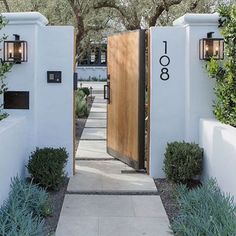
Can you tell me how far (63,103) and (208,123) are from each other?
6.60ft

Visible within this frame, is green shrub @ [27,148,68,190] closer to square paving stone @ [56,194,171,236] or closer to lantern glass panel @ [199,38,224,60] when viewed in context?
square paving stone @ [56,194,171,236]

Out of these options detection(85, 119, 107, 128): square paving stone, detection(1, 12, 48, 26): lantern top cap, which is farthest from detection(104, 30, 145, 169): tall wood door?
detection(85, 119, 107, 128): square paving stone

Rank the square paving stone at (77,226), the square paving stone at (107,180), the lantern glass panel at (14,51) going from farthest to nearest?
the lantern glass panel at (14,51), the square paving stone at (107,180), the square paving stone at (77,226)

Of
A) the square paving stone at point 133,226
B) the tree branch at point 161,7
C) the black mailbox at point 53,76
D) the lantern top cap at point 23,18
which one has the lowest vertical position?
the square paving stone at point 133,226

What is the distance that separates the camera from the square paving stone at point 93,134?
9625 mm

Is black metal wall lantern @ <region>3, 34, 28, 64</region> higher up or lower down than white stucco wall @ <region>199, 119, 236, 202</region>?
higher up

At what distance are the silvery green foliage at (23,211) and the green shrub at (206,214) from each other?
4.34ft

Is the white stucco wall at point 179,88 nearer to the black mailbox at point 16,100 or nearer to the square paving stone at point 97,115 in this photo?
the black mailbox at point 16,100

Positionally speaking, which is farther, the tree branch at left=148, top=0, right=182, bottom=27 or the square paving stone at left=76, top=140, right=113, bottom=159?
the tree branch at left=148, top=0, right=182, bottom=27

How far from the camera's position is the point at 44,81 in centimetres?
609

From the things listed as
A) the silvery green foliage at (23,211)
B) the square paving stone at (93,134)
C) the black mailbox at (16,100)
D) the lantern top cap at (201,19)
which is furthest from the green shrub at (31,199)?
the square paving stone at (93,134)

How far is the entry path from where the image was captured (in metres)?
4.34

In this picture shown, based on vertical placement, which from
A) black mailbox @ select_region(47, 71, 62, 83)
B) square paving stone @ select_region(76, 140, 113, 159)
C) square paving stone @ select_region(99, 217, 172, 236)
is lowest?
square paving stone @ select_region(99, 217, 172, 236)

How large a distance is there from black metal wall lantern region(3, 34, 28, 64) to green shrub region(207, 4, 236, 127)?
2488mm
